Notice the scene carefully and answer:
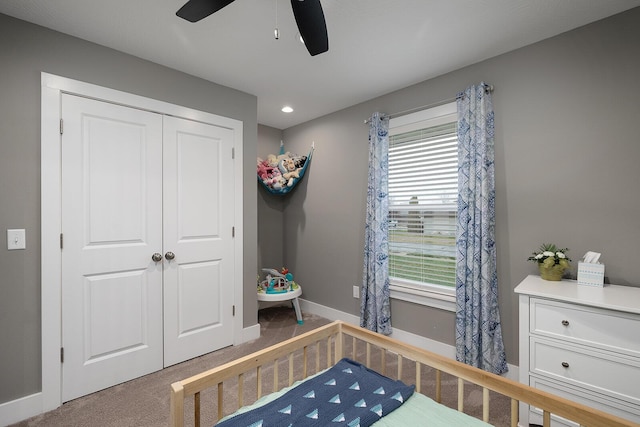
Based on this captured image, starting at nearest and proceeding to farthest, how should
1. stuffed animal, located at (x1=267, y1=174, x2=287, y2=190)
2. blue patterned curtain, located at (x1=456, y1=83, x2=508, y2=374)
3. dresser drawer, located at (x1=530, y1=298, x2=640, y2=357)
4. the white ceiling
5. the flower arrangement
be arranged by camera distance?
1. dresser drawer, located at (x1=530, y1=298, x2=640, y2=357)
2. the white ceiling
3. the flower arrangement
4. blue patterned curtain, located at (x1=456, y1=83, x2=508, y2=374)
5. stuffed animal, located at (x1=267, y1=174, x2=287, y2=190)

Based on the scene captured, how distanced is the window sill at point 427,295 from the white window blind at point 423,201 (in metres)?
0.04

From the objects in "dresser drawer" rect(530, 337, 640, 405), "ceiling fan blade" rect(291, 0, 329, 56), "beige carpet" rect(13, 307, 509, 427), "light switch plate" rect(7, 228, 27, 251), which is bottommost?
"beige carpet" rect(13, 307, 509, 427)

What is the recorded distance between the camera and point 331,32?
1937mm

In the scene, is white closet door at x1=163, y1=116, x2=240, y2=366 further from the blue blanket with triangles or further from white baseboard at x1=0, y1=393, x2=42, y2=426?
the blue blanket with triangles

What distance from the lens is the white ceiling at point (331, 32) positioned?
170cm

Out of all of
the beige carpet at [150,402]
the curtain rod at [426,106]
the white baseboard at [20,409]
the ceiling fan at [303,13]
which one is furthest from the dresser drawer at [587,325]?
the white baseboard at [20,409]

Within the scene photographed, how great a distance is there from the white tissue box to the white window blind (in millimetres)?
846

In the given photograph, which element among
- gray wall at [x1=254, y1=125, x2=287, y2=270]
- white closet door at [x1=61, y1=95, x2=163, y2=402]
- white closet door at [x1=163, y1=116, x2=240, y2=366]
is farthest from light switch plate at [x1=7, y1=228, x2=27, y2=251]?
gray wall at [x1=254, y1=125, x2=287, y2=270]

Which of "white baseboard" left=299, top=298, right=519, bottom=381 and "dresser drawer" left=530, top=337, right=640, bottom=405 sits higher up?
"dresser drawer" left=530, top=337, right=640, bottom=405

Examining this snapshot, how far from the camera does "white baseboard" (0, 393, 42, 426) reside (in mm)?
1735

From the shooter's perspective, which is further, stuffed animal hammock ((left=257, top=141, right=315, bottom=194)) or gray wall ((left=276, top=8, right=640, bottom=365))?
stuffed animal hammock ((left=257, top=141, right=315, bottom=194))

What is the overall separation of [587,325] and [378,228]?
5.40 feet

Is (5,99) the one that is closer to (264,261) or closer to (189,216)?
(189,216)

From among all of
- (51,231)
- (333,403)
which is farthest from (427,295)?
(51,231)
